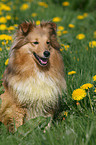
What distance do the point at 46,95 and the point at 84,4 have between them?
22.4ft

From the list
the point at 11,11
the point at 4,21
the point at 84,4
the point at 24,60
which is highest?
the point at 84,4

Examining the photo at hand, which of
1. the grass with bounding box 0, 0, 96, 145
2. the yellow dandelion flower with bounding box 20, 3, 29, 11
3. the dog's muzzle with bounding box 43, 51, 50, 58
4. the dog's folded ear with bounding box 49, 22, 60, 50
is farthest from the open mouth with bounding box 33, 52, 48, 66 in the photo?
the yellow dandelion flower with bounding box 20, 3, 29, 11

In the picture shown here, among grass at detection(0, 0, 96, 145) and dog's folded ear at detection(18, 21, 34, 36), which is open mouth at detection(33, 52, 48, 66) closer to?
dog's folded ear at detection(18, 21, 34, 36)

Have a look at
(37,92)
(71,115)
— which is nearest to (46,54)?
(37,92)

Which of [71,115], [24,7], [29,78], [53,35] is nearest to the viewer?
[71,115]

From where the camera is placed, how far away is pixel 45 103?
116 inches

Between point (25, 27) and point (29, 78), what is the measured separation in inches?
25.9

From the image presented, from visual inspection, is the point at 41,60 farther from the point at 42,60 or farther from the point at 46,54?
the point at 46,54

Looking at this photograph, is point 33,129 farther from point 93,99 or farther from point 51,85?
point 93,99

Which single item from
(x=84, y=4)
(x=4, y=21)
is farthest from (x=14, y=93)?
(x=84, y=4)

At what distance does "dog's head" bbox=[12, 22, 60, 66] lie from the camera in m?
2.86

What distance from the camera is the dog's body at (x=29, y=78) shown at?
2861 millimetres

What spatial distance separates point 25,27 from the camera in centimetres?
288

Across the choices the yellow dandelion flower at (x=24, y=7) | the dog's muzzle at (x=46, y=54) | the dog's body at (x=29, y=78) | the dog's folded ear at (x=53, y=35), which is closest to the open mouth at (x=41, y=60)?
the dog's body at (x=29, y=78)
